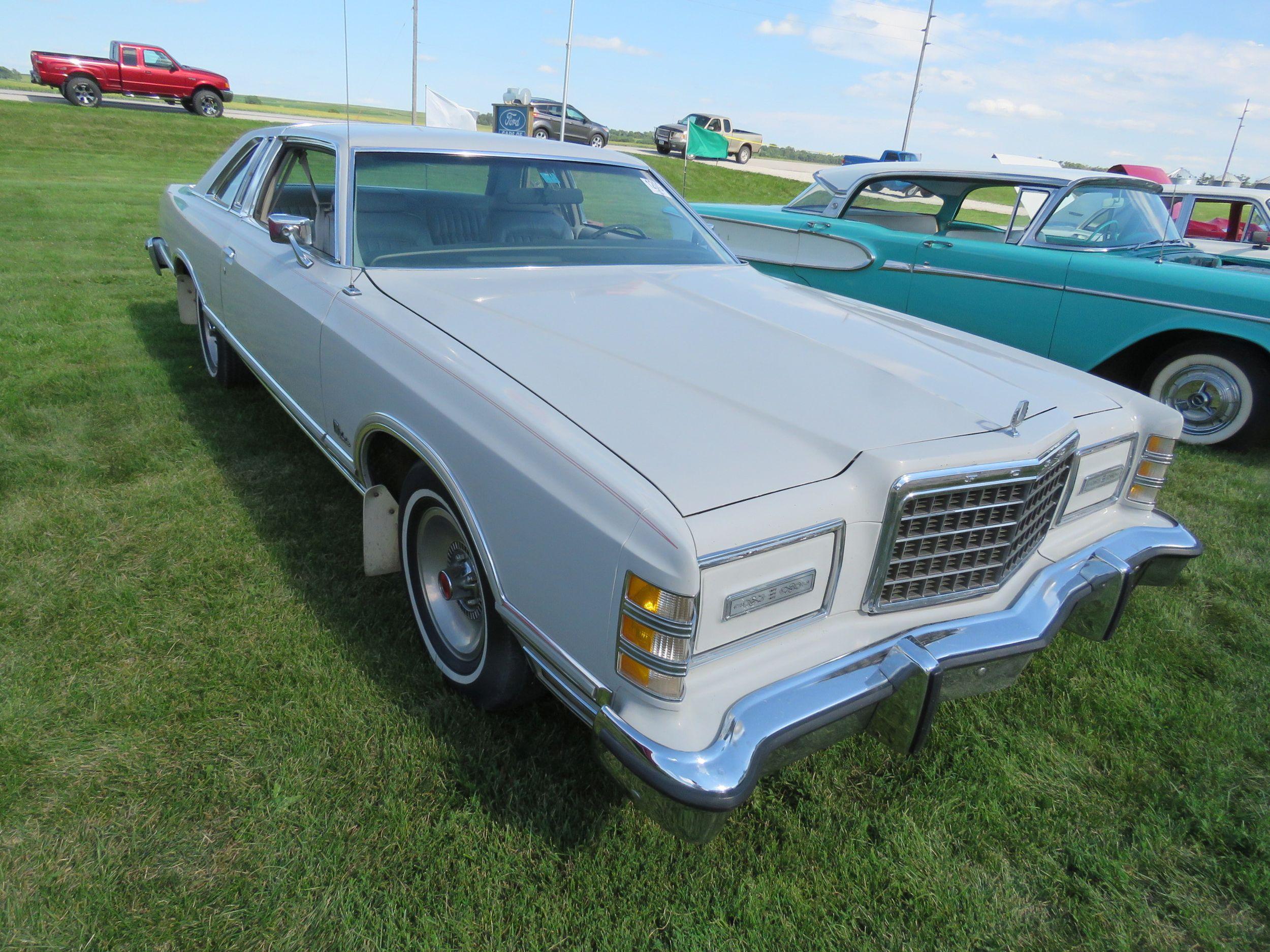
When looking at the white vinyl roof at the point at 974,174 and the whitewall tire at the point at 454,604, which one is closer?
the whitewall tire at the point at 454,604

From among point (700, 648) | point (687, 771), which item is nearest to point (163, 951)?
point (687, 771)

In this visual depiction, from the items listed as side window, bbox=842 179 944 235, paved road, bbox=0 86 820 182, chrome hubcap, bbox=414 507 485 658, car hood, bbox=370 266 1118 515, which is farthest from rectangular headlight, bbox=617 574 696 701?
paved road, bbox=0 86 820 182

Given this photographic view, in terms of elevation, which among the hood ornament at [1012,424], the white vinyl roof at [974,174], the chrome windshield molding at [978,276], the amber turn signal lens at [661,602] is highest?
the white vinyl roof at [974,174]

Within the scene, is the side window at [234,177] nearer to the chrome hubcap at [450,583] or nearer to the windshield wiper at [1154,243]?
the chrome hubcap at [450,583]

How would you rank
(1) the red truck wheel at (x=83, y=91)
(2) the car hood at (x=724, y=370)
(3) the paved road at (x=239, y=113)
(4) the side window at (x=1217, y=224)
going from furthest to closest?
(3) the paved road at (x=239, y=113) → (1) the red truck wheel at (x=83, y=91) → (4) the side window at (x=1217, y=224) → (2) the car hood at (x=724, y=370)

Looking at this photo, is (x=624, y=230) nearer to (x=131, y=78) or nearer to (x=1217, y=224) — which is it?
(x=1217, y=224)

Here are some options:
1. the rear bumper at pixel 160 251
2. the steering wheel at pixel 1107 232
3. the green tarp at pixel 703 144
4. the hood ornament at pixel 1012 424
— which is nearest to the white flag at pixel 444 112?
the green tarp at pixel 703 144

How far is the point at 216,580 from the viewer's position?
2.99 metres

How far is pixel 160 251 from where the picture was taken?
18.5 ft

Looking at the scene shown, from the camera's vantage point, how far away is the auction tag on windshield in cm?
372

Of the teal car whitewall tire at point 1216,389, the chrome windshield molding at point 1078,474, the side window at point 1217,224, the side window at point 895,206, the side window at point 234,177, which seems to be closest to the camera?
the chrome windshield molding at point 1078,474

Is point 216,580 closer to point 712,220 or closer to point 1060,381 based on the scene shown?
point 1060,381

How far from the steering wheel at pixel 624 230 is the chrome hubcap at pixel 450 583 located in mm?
1612

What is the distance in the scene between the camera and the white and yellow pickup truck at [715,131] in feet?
94.7
